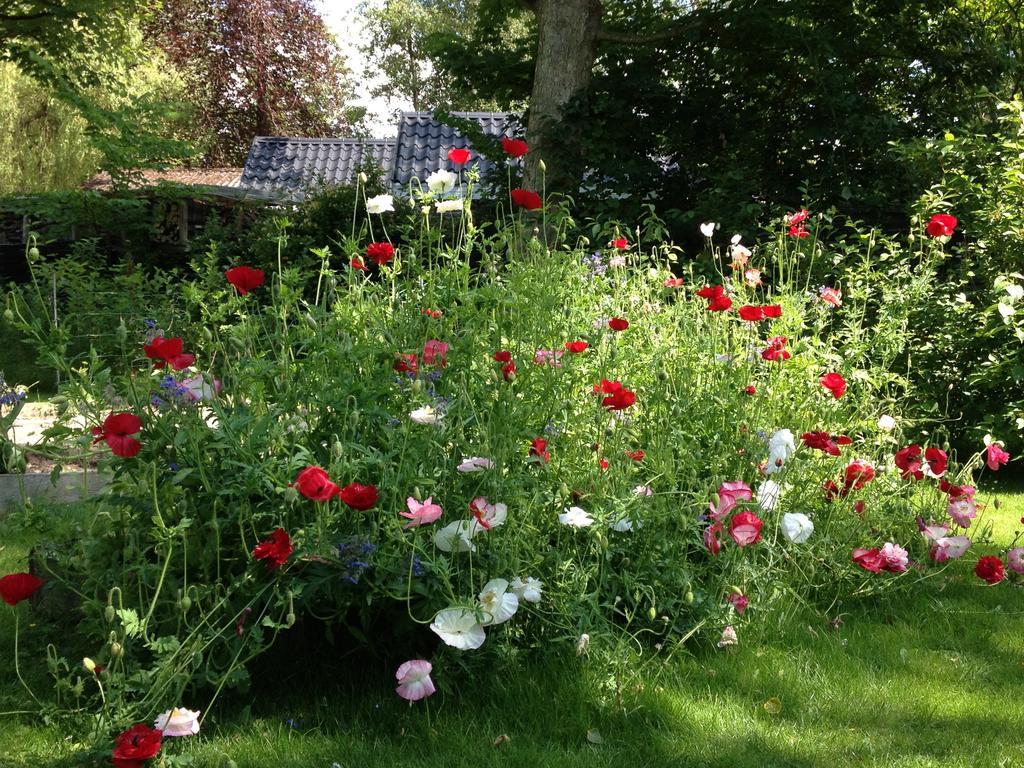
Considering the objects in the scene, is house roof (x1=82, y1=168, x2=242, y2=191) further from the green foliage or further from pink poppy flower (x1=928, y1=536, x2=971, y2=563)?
pink poppy flower (x1=928, y1=536, x2=971, y2=563)

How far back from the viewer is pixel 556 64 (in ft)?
27.3

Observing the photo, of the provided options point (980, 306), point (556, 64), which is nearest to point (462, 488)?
point (980, 306)

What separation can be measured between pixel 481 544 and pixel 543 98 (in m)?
6.72

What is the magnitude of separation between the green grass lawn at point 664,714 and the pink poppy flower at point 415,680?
0.12 m

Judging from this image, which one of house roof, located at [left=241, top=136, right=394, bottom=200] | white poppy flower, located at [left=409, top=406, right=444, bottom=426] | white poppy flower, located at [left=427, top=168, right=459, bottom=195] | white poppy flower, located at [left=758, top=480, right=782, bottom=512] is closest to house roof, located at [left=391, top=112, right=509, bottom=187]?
house roof, located at [left=241, top=136, right=394, bottom=200]

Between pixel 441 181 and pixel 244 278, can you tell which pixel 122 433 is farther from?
pixel 441 181

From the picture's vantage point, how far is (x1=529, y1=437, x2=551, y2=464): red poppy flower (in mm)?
2549

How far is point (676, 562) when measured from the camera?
8.85ft

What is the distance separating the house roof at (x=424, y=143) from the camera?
14.6 m

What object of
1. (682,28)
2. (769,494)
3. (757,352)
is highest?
(682,28)

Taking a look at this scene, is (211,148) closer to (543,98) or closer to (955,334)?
(543,98)

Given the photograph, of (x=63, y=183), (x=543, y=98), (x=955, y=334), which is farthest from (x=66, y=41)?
(x=955, y=334)

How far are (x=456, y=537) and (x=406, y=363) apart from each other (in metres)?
0.59

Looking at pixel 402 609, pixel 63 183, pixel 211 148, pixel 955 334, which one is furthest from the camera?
pixel 211 148
